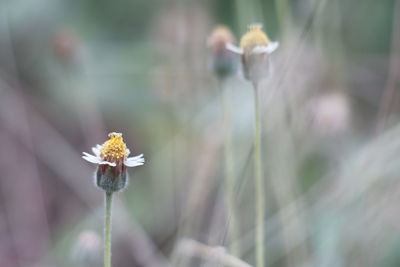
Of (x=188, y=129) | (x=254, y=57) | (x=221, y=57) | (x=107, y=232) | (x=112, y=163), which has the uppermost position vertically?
(x=188, y=129)

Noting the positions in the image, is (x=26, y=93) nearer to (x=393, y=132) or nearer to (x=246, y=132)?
(x=246, y=132)

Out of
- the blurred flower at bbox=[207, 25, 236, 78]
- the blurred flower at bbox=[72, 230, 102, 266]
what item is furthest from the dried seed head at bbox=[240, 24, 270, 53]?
the blurred flower at bbox=[72, 230, 102, 266]

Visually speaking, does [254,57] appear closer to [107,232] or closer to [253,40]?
[253,40]

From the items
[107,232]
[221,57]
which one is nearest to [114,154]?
[107,232]

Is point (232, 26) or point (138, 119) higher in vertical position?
point (232, 26)

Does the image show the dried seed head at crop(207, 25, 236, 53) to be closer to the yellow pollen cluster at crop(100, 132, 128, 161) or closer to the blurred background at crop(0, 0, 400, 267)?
the blurred background at crop(0, 0, 400, 267)

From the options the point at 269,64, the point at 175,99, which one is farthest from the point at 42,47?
the point at 269,64

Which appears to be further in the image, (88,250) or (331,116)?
(331,116)

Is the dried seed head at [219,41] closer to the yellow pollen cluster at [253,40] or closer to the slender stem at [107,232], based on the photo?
the yellow pollen cluster at [253,40]
